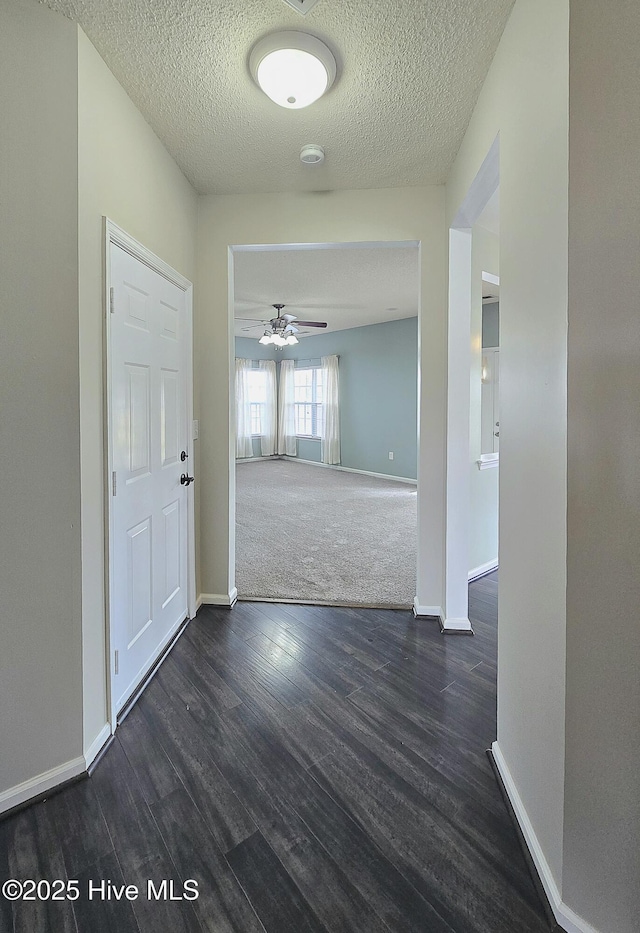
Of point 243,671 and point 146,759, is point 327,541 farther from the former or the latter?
point 146,759

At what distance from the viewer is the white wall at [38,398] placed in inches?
52.1

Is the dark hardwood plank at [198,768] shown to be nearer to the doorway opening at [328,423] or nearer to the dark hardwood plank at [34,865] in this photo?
the dark hardwood plank at [34,865]

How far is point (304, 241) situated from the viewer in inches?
102

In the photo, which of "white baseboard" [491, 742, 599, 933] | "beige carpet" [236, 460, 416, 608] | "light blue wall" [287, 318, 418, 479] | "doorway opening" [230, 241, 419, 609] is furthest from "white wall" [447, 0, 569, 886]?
"light blue wall" [287, 318, 418, 479]

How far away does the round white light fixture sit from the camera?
4.92 ft

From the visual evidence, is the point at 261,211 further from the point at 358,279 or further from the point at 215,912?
the point at 215,912

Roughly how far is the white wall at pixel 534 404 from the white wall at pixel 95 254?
4.82 feet

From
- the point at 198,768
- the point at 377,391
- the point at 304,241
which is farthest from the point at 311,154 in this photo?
the point at 377,391

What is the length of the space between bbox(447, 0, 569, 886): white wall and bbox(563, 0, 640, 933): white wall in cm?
4

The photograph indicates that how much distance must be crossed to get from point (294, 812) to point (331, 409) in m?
7.70

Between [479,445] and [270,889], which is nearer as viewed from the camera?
[270,889]

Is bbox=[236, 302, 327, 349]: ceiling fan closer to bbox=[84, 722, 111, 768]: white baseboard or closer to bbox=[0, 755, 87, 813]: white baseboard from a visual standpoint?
bbox=[84, 722, 111, 768]: white baseboard

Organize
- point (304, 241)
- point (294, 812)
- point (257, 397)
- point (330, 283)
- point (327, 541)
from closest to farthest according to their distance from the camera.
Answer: point (294, 812)
point (304, 241)
point (327, 541)
point (330, 283)
point (257, 397)

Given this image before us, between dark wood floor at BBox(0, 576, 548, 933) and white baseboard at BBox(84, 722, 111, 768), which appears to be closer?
dark wood floor at BBox(0, 576, 548, 933)
